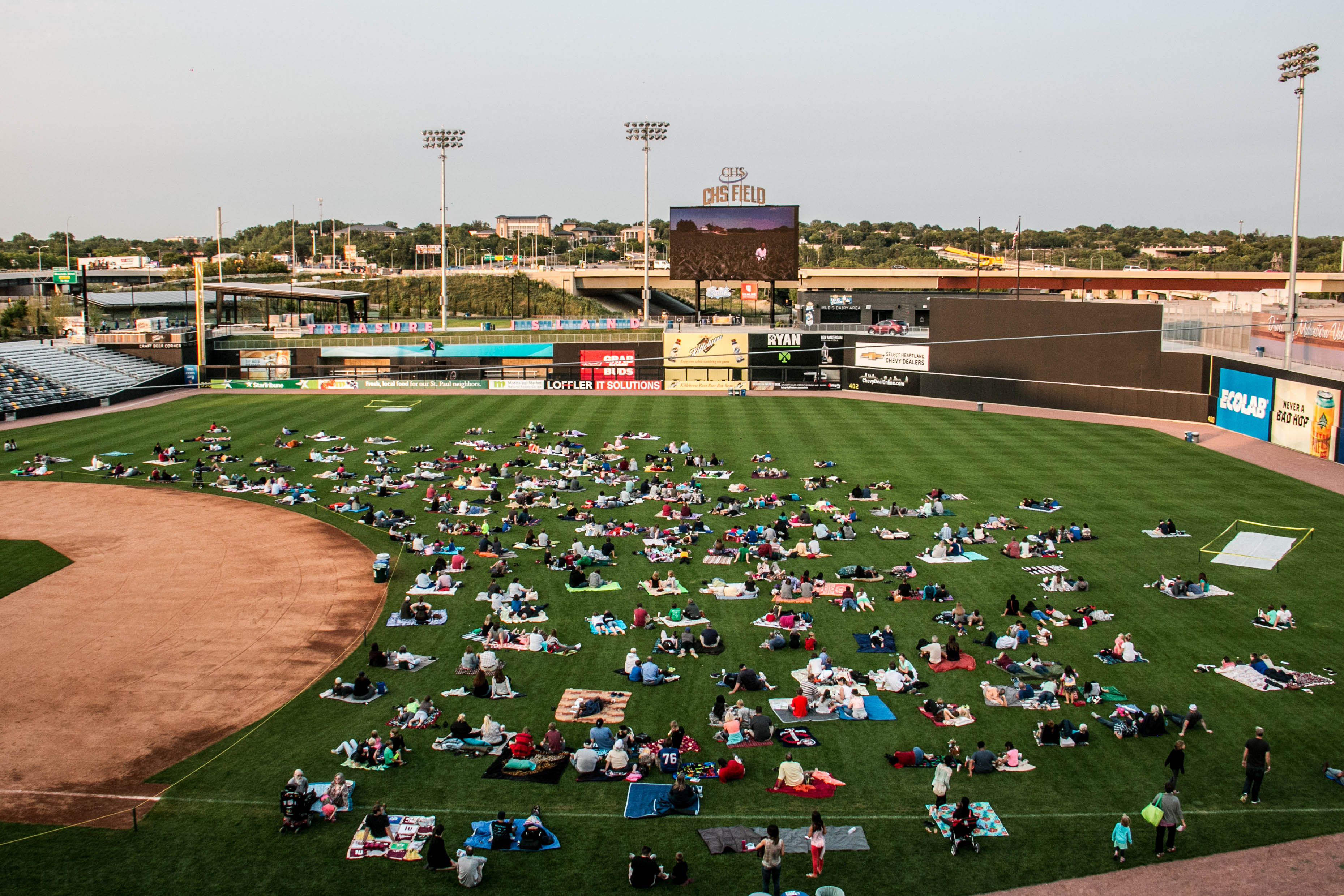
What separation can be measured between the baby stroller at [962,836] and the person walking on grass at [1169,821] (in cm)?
304

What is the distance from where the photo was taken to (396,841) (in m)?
16.8

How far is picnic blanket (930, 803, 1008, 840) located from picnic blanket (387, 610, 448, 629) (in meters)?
13.8

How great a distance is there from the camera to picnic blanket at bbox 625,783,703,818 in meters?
17.8

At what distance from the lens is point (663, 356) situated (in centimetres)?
7844

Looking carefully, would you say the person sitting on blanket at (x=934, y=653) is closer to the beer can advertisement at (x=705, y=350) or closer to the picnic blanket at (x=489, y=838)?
the picnic blanket at (x=489, y=838)

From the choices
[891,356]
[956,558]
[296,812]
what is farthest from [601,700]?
[891,356]

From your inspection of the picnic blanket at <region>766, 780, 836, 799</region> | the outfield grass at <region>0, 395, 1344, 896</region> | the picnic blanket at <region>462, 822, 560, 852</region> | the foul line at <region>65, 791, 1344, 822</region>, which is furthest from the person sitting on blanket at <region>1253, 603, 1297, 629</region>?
the picnic blanket at <region>462, 822, 560, 852</region>

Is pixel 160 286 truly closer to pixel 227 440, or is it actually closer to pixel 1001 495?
pixel 227 440

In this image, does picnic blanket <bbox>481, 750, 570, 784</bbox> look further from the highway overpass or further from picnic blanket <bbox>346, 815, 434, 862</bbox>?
the highway overpass

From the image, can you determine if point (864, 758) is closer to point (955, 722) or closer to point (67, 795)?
point (955, 722)

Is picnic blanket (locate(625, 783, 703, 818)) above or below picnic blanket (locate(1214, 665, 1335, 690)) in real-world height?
below

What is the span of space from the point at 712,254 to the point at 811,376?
13574 millimetres

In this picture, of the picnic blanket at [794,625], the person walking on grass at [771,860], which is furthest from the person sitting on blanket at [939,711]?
the person walking on grass at [771,860]

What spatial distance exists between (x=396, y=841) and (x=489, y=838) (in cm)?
160
